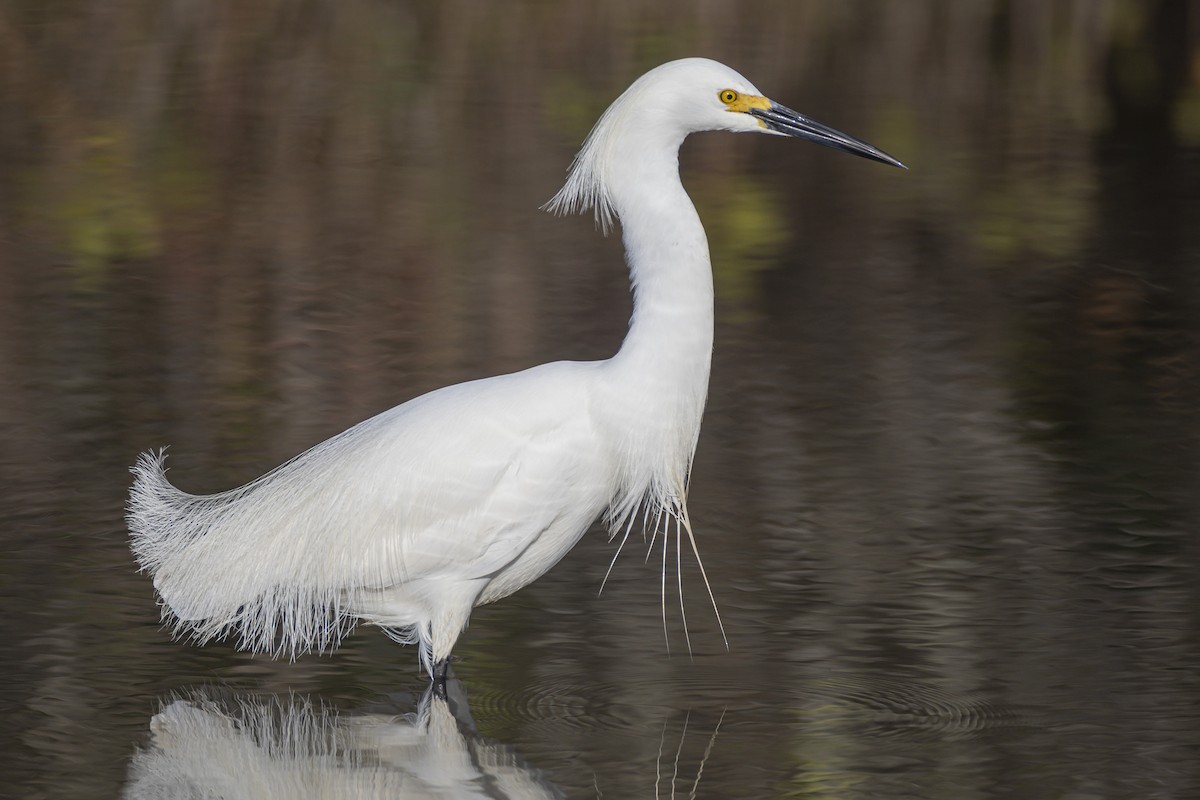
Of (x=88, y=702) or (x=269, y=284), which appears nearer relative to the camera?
(x=88, y=702)

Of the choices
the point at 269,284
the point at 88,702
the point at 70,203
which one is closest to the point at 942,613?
the point at 88,702

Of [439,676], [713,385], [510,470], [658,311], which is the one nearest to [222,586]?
[439,676]

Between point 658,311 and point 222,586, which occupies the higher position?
point 658,311

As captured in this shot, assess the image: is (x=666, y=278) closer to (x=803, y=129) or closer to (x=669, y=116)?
(x=669, y=116)

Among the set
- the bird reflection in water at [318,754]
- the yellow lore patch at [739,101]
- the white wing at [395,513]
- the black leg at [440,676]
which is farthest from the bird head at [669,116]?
the bird reflection in water at [318,754]

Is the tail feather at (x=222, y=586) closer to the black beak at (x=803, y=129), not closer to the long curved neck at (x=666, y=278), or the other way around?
the long curved neck at (x=666, y=278)

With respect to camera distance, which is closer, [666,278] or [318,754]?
[318,754]

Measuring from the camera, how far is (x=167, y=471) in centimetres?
656

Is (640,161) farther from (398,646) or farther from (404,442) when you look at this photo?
(398,646)

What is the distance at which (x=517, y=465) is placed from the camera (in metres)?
4.66

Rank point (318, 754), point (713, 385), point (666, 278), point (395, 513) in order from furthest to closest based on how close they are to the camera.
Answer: point (713, 385)
point (395, 513)
point (666, 278)
point (318, 754)

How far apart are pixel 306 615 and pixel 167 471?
191 cm

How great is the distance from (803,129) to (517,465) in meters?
1.23

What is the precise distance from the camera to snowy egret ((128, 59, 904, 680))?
15.3 feet
